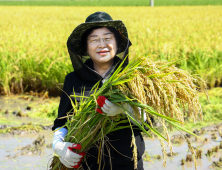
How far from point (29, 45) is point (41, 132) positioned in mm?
3219


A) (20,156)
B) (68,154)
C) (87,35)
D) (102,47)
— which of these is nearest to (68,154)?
(68,154)

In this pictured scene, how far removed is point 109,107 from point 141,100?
0.61 feet

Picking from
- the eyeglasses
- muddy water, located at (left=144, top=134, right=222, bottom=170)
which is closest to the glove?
the eyeglasses

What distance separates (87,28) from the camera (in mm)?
1984

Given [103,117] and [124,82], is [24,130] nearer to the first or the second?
[103,117]

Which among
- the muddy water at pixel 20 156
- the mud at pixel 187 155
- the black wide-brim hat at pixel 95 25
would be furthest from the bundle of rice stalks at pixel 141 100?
the mud at pixel 187 155

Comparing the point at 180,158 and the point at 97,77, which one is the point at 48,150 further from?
the point at 97,77

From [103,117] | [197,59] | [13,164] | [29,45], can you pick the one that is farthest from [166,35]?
[103,117]

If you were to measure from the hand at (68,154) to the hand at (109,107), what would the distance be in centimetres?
32

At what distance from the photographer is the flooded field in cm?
293

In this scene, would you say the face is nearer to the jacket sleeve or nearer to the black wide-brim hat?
the black wide-brim hat

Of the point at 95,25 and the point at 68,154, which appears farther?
the point at 95,25

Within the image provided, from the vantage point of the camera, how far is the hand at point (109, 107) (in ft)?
5.10

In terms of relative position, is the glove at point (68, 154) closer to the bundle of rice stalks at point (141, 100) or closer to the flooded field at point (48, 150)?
the bundle of rice stalks at point (141, 100)
